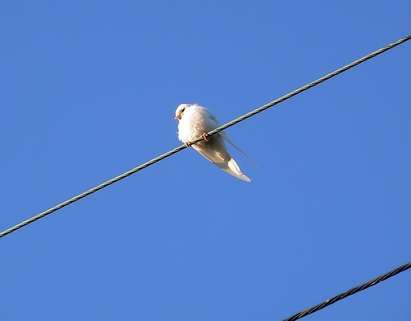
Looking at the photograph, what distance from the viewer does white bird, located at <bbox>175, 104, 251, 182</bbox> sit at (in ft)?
33.4

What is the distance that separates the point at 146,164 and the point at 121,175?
237 mm

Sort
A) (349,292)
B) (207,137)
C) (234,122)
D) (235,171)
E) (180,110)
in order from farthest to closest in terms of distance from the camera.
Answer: (180,110) < (235,171) < (207,137) < (234,122) < (349,292)

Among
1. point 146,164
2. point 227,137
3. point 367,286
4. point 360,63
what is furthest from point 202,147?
point 367,286

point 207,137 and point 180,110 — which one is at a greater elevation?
point 180,110

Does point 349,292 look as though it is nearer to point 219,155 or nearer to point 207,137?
point 207,137

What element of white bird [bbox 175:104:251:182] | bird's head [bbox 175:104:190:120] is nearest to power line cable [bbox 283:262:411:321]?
white bird [bbox 175:104:251:182]

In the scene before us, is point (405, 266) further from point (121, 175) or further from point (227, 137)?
point (227, 137)

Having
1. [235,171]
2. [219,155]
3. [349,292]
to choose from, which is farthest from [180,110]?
[349,292]

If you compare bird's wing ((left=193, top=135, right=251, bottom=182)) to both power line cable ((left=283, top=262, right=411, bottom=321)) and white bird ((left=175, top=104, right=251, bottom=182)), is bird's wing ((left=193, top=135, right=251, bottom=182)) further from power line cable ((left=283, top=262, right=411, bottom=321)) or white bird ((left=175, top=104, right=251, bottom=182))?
power line cable ((left=283, top=262, right=411, bottom=321))

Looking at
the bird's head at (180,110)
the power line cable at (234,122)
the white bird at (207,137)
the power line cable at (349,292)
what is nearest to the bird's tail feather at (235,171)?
the white bird at (207,137)

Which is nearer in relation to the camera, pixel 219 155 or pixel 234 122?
pixel 234 122

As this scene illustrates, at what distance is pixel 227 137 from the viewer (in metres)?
10.4

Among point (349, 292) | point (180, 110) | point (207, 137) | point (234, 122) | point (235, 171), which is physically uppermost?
point (180, 110)

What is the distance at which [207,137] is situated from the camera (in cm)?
1008
